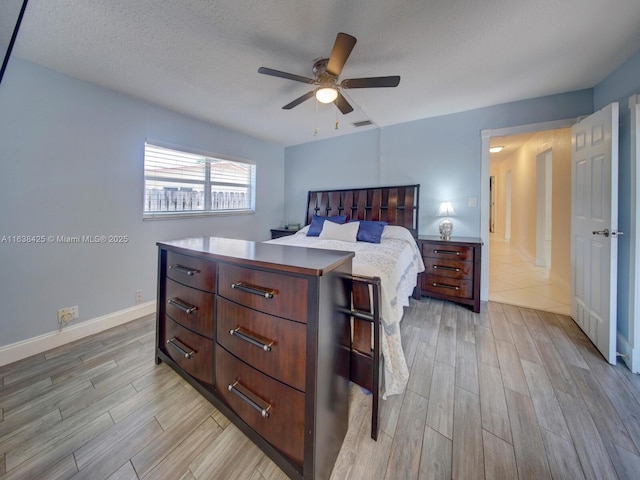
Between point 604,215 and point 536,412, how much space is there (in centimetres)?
172

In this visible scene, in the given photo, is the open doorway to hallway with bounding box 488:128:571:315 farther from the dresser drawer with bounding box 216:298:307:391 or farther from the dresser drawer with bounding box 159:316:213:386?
the dresser drawer with bounding box 159:316:213:386

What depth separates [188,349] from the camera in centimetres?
164

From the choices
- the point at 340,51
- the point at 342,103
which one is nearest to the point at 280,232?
the point at 342,103

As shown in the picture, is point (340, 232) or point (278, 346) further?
point (340, 232)

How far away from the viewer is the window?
2973mm

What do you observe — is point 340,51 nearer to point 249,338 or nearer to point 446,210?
point 249,338

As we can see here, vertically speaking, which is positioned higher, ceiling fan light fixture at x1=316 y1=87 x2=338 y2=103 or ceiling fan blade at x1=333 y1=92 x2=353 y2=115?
ceiling fan blade at x1=333 y1=92 x2=353 y2=115

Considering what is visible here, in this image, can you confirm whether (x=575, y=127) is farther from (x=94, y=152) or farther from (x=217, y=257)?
(x=94, y=152)

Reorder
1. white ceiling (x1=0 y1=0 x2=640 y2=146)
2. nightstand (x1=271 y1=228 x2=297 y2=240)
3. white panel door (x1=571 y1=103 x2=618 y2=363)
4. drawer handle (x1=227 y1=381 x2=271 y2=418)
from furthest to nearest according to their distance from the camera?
nightstand (x1=271 y1=228 x2=297 y2=240)
white panel door (x1=571 y1=103 x2=618 y2=363)
white ceiling (x1=0 y1=0 x2=640 y2=146)
drawer handle (x1=227 y1=381 x2=271 y2=418)

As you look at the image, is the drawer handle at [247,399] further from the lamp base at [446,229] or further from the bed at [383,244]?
the lamp base at [446,229]

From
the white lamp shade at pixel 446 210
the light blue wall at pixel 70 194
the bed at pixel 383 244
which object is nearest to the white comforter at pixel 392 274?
the bed at pixel 383 244

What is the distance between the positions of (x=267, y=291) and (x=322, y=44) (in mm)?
1884

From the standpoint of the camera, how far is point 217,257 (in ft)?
4.41

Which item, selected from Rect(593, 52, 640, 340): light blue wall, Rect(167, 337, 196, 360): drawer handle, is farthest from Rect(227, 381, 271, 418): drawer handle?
Rect(593, 52, 640, 340): light blue wall
